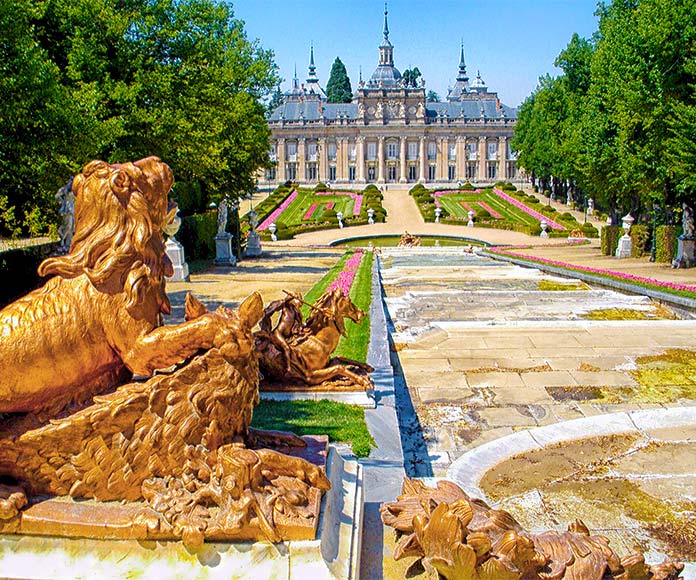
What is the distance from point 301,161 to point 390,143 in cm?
1433

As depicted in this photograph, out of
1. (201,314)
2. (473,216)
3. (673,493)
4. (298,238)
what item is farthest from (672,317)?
(473,216)

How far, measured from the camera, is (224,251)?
2656cm

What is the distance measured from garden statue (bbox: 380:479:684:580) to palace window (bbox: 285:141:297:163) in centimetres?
10106

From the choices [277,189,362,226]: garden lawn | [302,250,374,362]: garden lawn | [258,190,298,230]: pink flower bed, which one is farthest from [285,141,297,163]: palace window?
[302,250,374,362]: garden lawn

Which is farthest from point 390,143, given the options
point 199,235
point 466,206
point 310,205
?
point 199,235

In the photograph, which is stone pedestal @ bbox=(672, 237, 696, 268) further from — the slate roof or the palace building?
the slate roof

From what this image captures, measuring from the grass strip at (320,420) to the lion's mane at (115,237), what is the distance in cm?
270

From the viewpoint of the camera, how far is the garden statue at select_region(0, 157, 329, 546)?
3111mm

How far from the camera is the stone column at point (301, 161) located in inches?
3976

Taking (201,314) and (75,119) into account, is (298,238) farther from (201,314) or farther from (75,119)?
(201,314)

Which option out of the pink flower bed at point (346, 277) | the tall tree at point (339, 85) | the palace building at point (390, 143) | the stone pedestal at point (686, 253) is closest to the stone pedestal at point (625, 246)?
the stone pedestal at point (686, 253)

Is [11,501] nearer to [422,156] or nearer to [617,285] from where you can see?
[617,285]

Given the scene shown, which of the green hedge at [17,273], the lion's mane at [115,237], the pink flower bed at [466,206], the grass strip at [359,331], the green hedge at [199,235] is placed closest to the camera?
the lion's mane at [115,237]

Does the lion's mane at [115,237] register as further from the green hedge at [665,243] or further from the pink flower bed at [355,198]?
the pink flower bed at [355,198]
